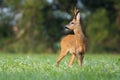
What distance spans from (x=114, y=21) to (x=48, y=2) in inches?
176

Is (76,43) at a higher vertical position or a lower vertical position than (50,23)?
lower

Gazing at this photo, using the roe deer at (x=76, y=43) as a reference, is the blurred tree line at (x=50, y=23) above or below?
above

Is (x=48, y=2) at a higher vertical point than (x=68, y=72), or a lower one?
higher

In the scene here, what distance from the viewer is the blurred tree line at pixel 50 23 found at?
106ft

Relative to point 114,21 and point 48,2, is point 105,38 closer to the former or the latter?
point 114,21

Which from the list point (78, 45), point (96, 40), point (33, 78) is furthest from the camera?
point (96, 40)

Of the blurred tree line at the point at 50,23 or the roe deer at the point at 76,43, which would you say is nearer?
the roe deer at the point at 76,43

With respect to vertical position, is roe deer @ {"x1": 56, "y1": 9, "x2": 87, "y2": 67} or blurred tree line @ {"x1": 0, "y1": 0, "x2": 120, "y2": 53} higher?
blurred tree line @ {"x1": 0, "y1": 0, "x2": 120, "y2": 53}

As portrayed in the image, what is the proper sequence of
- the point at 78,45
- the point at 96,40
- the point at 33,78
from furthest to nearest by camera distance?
1. the point at 96,40
2. the point at 78,45
3. the point at 33,78

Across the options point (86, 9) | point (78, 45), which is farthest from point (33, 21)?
point (78, 45)

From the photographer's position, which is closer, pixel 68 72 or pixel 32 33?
pixel 68 72

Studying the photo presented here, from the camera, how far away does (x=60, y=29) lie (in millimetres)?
33969

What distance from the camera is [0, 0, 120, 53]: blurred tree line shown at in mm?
32219

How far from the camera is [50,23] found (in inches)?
1325
